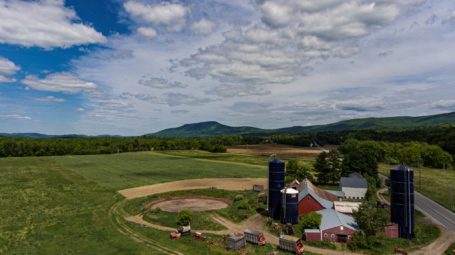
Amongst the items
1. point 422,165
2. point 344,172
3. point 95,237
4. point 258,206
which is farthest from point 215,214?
point 422,165

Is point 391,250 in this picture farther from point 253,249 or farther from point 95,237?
point 95,237

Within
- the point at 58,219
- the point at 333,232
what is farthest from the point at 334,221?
the point at 58,219

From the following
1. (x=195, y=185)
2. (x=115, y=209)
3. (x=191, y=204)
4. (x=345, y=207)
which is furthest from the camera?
(x=195, y=185)

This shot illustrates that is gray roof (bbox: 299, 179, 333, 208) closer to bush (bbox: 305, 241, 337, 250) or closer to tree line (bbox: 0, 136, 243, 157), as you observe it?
bush (bbox: 305, 241, 337, 250)

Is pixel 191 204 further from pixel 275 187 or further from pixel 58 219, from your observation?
pixel 58 219

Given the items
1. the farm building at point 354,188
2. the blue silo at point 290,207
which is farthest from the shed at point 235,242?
the farm building at point 354,188

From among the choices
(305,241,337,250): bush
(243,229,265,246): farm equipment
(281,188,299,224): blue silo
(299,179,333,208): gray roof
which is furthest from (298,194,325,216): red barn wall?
(243,229,265,246): farm equipment
